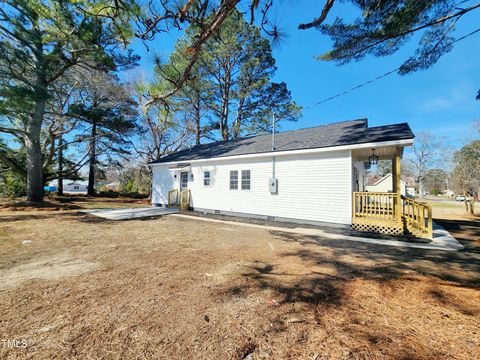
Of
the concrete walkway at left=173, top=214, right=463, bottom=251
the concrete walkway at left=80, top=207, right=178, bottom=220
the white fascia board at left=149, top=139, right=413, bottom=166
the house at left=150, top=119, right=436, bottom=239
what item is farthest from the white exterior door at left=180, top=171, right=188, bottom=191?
the concrete walkway at left=173, top=214, right=463, bottom=251

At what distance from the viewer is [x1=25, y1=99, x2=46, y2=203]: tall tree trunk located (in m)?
11.0

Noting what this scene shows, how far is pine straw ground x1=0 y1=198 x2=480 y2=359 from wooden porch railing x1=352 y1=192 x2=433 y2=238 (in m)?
1.47

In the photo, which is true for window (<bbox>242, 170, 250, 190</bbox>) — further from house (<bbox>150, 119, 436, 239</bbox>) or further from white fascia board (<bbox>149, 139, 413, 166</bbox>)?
white fascia board (<bbox>149, 139, 413, 166</bbox>)

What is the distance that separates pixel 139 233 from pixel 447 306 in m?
6.89

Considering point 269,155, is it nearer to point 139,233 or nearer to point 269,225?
point 269,225

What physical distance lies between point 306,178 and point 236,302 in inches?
259

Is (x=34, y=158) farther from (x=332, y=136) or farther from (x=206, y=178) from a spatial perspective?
(x=332, y=136)

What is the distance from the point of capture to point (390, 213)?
23.2ft

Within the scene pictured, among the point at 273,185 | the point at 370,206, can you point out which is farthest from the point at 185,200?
the point at 370,206

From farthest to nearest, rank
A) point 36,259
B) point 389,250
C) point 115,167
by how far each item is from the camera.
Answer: point 115,167 → point 389,250 → point 36,259

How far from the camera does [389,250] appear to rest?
5.07 metres

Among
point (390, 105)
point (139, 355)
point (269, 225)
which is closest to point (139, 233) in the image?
point (269, 225)

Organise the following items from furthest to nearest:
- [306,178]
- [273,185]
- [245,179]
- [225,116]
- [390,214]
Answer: [225,116], [245,179], [273,185], [306,178], [390,214]

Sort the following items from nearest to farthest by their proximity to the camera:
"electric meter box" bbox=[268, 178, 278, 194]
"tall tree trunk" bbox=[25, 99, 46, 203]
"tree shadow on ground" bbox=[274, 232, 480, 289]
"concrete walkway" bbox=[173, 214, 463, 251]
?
"tree shadow on ground" bbox=[274, 232, 480, 289], "concrete walkway" bbox=[173, 214, 463, 251], "electric meter box" bbox=[268, 178, 278, 194], "tall tree trunk" bbox=[25, 99, 46, 203]
